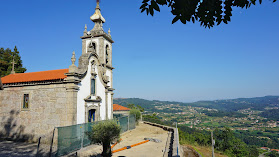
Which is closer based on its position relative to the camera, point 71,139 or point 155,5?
point 155,5

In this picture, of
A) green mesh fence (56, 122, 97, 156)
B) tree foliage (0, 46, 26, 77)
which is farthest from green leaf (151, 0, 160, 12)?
tree foliage (0, 46, 26, 77)

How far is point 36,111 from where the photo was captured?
13938 millimetres

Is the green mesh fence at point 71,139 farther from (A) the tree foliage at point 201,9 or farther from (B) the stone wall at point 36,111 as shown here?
(A) the tree foliage at point 201,9

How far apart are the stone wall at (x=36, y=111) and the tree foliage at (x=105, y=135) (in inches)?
176

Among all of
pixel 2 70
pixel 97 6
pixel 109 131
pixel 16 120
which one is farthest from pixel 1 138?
pixel 2 70

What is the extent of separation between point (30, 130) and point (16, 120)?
184 centimetres

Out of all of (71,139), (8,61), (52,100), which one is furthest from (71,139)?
(8,61)

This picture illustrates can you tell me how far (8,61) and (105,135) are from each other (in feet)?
112

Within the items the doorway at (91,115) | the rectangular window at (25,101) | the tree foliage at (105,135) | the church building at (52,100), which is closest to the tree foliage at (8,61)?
the church building at (52,100)

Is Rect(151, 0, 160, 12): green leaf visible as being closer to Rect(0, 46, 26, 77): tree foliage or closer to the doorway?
the doorway

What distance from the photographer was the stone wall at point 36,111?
42.9 feet

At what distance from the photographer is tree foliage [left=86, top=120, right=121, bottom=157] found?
898 centimetres

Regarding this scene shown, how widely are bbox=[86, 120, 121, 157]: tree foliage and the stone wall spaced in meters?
4.48

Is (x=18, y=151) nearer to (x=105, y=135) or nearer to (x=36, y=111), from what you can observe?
(x=36, y=111)
